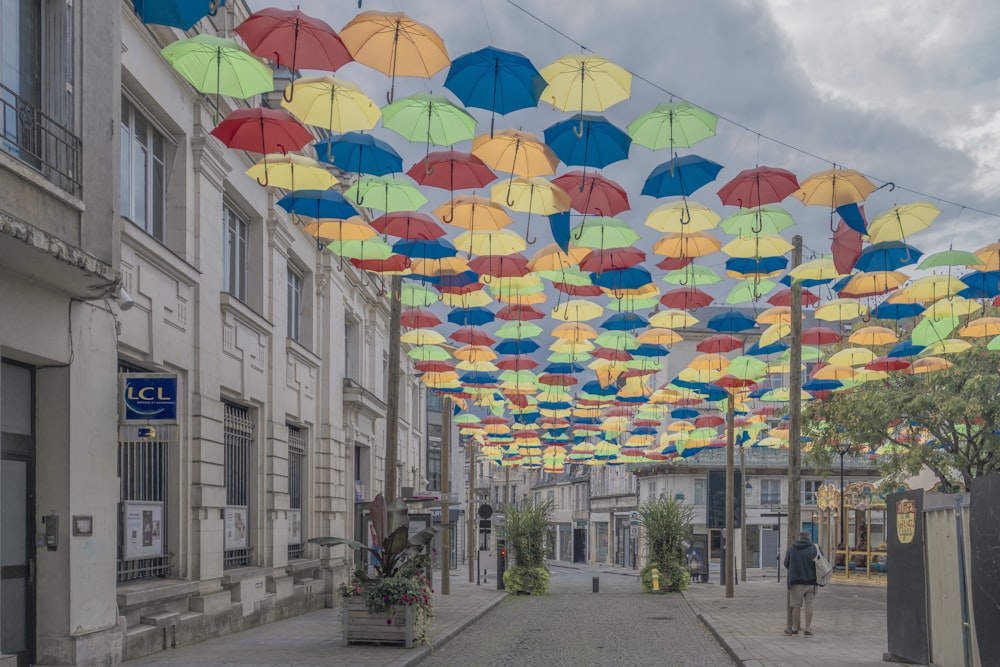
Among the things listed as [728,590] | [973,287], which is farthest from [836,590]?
[973,287]

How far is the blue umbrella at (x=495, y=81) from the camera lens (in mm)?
12961

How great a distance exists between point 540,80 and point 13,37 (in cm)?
569

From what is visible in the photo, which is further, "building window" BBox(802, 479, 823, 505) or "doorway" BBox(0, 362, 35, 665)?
"building window" BBox(802, 479, 823, 505)

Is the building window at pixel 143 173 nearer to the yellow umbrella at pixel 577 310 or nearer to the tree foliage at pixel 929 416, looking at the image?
the yellow umbrella at pixel 577 310

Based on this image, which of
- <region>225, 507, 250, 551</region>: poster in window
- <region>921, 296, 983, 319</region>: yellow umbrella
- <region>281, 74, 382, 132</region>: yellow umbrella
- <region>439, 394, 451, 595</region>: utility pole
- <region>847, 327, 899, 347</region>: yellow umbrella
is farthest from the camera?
<region>439, 394, 451, 595</region>: utility pole

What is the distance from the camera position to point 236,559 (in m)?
20.7

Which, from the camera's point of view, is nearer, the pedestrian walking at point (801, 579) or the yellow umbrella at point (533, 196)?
the yellow umbrella at point (533, 196)

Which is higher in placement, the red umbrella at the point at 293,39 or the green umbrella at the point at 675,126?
the red umbrella at the point at 293,39

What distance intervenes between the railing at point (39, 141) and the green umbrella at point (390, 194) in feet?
15.5

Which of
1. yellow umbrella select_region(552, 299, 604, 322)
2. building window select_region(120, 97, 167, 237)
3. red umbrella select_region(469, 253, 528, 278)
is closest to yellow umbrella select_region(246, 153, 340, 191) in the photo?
building window select_region(120, 97, 167, 237)

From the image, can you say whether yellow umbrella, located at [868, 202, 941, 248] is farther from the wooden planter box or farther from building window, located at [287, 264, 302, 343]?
building window, located at [287, 264, 302, 343]

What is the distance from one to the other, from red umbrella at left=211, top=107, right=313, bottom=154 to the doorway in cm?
363

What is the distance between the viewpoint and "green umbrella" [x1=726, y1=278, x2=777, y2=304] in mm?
22031

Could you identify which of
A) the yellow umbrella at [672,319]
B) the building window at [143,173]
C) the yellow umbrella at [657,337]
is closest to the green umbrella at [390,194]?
the building window at [143,173]
